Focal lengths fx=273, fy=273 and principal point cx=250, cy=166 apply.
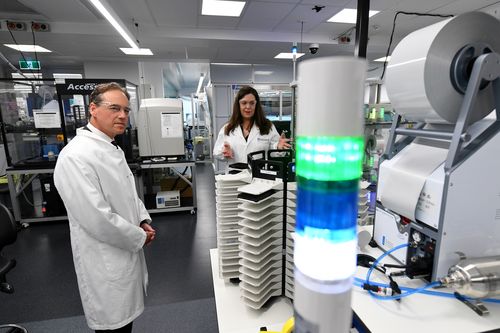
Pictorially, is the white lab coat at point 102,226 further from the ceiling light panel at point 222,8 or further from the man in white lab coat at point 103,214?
the ceiling light panel at point 222,8

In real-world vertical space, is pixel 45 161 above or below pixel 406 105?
below

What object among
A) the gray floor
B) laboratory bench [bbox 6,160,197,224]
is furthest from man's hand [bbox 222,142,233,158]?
laboratory bench [bbox 6,160,197,224]

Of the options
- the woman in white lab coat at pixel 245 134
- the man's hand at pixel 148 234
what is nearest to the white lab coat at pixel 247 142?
the woman in white lab coat at pixel 245 134

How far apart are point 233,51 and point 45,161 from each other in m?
4.31

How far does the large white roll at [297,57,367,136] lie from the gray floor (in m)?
2.02

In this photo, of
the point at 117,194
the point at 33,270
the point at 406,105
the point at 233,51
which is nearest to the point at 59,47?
the point at 233,51

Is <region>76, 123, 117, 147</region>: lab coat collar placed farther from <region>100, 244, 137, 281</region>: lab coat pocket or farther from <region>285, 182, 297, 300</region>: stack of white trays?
<region>285, 182, 297, 300</region>: stack of white trays

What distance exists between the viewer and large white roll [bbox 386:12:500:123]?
0.84 metres

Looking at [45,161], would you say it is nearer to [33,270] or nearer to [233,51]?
[33,270]

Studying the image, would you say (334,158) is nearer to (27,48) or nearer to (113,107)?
(113,107)

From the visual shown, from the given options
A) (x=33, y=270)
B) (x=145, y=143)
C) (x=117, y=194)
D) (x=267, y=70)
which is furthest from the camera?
(x=267, y=70)

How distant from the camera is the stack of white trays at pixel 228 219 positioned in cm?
119

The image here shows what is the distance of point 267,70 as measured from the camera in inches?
320

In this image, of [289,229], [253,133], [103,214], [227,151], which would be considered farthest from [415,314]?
[253,133]
